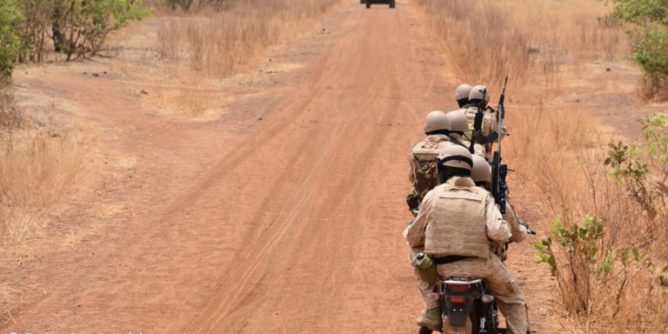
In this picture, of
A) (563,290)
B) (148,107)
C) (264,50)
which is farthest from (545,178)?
(264,50)

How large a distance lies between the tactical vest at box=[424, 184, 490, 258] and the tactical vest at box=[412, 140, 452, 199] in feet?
6.09

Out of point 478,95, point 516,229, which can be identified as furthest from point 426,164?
point 516,229

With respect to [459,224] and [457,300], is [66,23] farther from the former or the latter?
[457,300]

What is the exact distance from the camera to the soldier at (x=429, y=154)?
708 cm

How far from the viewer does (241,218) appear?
10227 millimetres

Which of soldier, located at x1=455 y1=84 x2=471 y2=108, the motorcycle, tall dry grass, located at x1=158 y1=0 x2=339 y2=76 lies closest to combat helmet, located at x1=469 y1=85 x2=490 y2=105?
Result: soldier, located at x1=455 y1=84 x2=471 y2=108

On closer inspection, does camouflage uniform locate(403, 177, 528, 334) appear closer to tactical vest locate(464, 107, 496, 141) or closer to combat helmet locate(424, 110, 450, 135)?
combat helmet locate(424, 110, 450, 135)

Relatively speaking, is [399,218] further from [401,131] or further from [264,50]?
[264,50]

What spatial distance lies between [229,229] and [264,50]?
57.9 ft

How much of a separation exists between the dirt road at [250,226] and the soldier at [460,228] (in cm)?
177

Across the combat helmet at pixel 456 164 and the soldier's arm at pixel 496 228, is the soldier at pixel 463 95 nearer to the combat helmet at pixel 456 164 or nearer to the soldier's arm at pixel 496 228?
the combat helmet at pixel 456 164

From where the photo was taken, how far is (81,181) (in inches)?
457

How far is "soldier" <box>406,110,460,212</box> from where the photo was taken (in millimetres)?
7078

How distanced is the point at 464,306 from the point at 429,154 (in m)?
2.24
